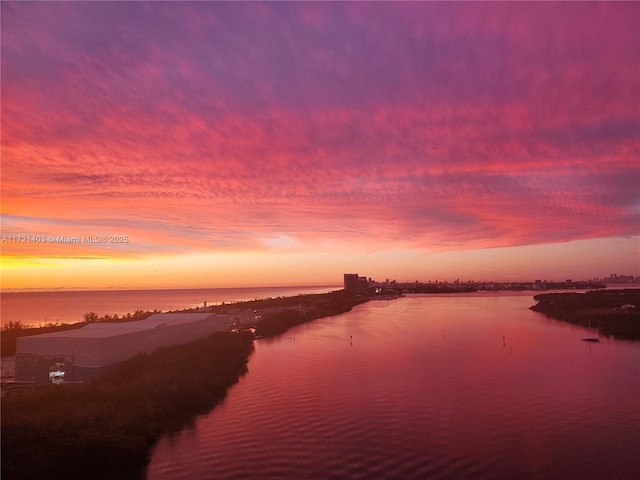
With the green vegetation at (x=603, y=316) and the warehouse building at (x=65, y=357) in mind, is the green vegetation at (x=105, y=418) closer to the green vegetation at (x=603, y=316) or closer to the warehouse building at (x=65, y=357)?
the warehouse building at (x=65, y=357)

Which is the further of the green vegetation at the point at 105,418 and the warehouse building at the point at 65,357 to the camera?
the warehouse building at the point at 65,357

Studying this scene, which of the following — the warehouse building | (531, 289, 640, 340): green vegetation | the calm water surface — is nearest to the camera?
the calm water surface

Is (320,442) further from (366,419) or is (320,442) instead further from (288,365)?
(288,365)

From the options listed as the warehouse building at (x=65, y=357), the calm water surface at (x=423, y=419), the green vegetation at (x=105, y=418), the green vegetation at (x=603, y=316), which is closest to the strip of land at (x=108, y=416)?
the green vegetation at (x=105, y=418)

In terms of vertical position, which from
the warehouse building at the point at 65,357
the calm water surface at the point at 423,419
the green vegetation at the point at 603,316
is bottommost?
the calm water surface at the point at 423,419

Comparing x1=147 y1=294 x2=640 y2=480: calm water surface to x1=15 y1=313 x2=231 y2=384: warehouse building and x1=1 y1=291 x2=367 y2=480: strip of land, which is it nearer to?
x1=1 y1=291 x2=367 y2=480: strip of land

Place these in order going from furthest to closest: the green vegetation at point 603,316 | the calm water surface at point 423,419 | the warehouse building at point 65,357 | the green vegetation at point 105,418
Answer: the green vegetation at point 603,316, the warehouse building at point 65,357, the calm water surface at point 423,419, the green vegetation at point 105,418

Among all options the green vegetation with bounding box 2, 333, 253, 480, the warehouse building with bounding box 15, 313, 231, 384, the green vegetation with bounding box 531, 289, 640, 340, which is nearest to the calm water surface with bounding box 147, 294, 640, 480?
the green vegetation with bounding box 2, 333, 253, 480
